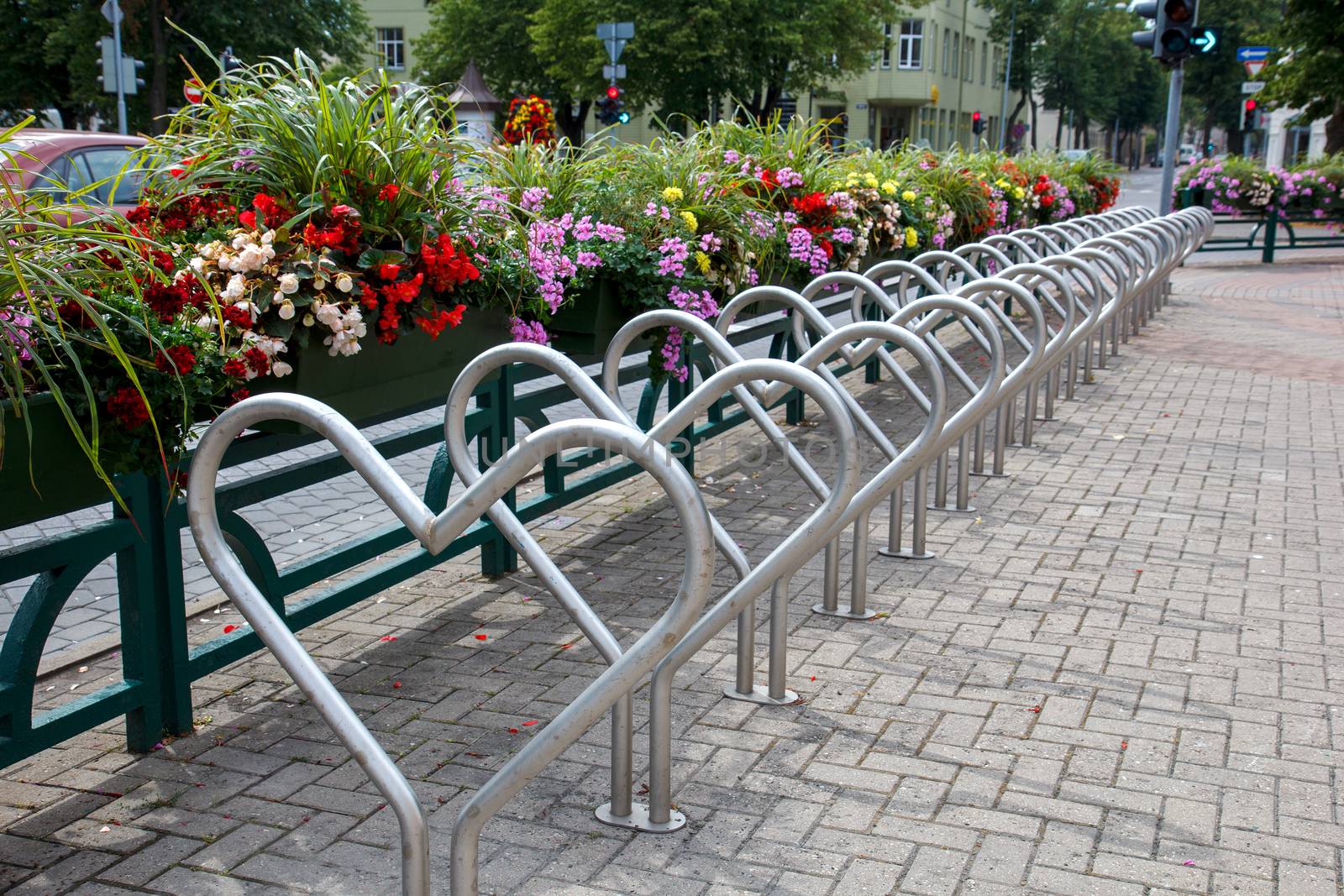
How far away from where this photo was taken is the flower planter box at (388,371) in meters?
3.79

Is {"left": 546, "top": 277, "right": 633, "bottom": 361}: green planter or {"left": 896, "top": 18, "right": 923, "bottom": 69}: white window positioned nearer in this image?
{"left": 546, "top": 277, "right": 633, "bottom": 361}: green planter

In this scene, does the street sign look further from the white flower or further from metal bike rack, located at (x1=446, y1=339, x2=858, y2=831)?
metal bike rack, located at (x1=446, y1=339, x2=858, y2=831)

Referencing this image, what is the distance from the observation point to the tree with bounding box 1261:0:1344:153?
27.3 meters

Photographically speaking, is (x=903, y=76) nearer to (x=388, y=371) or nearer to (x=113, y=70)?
(x=113, y=70)

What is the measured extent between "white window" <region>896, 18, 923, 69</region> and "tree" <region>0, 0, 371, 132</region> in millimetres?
31952

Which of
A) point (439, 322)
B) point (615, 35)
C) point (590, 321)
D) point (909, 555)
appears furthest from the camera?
point (615, 35)

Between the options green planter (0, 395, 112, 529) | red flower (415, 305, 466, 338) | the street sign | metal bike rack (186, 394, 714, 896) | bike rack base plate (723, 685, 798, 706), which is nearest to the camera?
metal bike rack (186, 394, 714, 896)

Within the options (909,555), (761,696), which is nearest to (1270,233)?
(909,555)

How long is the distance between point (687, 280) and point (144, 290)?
8.62 feet

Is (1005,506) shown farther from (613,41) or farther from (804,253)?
(613,41)

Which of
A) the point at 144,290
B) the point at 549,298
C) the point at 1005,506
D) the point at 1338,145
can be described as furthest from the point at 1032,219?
the point at 1338,145

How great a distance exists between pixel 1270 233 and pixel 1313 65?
31.2ft

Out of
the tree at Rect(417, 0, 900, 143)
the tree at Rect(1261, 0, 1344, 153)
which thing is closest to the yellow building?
the tree at Rect(417, 0, 900, 143)

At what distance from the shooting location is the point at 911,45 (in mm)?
60812
